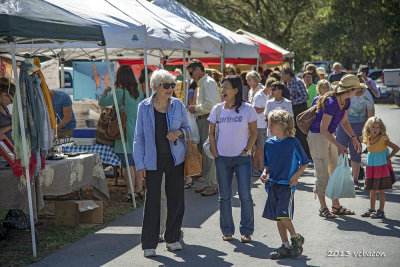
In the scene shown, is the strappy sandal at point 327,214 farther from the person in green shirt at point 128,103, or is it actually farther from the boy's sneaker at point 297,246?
the person in green shirt at point 128,103

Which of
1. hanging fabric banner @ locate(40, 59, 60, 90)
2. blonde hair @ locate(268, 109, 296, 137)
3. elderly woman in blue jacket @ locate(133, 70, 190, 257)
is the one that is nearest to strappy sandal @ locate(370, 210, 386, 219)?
blonde hair @ locate(268, 109, 296, 137)

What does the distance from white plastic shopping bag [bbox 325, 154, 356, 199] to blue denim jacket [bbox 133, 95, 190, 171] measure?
90.8 inches

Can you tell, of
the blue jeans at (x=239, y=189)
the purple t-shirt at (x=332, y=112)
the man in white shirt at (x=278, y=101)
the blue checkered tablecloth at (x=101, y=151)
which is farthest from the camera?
the man in white shirt at (x=278, y=101)

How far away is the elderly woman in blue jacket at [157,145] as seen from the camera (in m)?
6.00

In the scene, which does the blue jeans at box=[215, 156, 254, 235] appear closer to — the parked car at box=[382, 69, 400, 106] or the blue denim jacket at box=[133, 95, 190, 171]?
the blue denim jacket at box=[133, 95, 190, 171]

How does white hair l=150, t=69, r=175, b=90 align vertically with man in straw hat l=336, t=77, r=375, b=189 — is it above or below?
above

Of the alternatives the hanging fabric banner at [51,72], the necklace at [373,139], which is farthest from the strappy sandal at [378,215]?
the hanging fabric banner at [51,72]

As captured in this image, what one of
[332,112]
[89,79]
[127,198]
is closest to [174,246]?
[332,112]

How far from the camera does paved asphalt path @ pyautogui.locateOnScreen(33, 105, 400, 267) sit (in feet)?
19.1

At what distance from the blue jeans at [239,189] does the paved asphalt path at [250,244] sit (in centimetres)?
21

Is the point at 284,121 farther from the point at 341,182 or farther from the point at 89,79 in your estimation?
the point at 89,79

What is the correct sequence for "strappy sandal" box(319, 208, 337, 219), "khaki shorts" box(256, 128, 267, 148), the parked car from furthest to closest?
the parked car < "khaki shorts" box(256, 128, 267, 148) < "strappy sandal" box(319, 208, 337, 219)

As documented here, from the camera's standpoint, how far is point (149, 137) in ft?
19.6

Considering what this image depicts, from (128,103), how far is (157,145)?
2.82m
